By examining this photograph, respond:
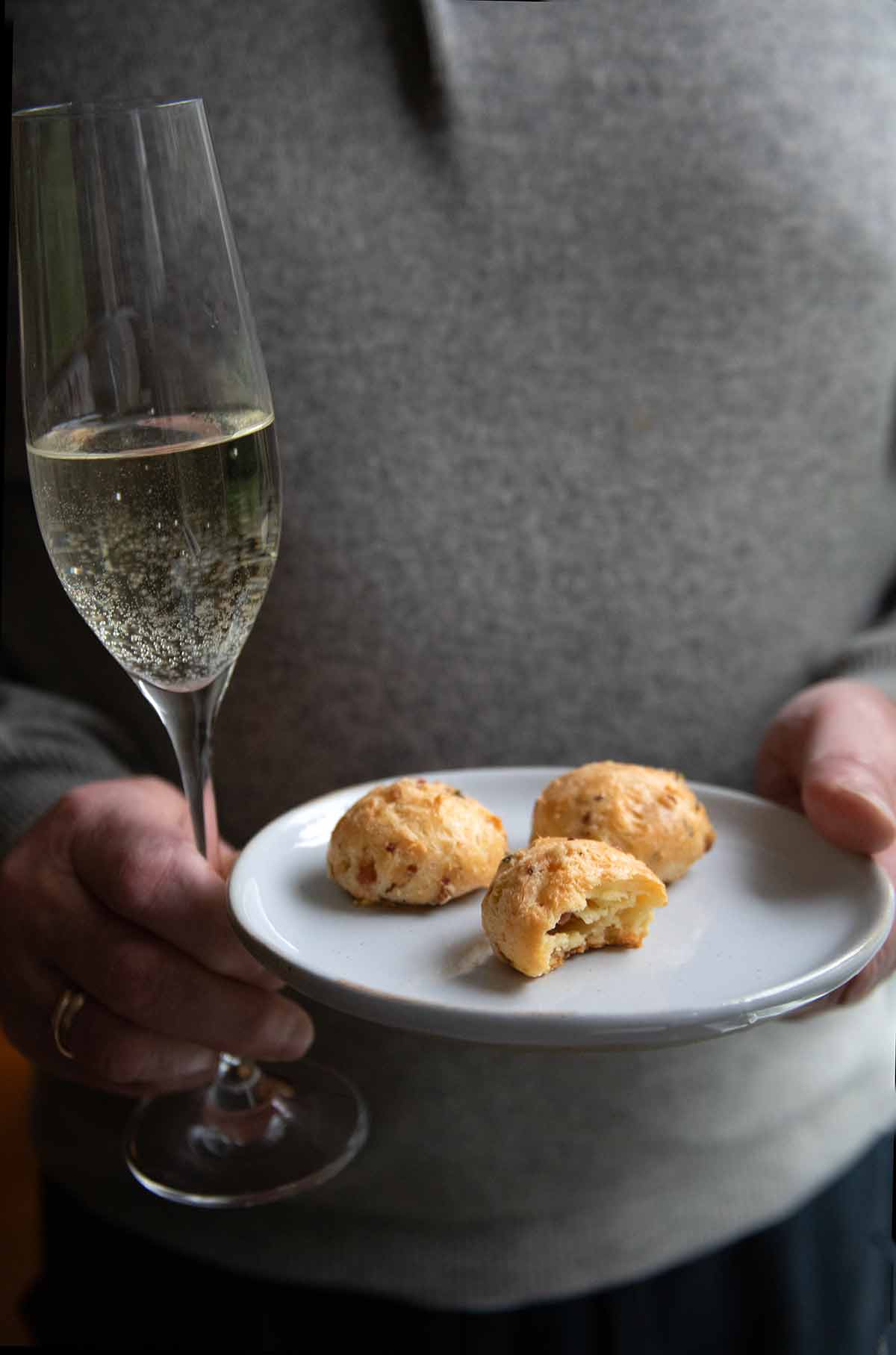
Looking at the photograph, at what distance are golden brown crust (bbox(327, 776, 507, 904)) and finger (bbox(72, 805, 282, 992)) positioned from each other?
71 mm

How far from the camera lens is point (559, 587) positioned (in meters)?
0.96

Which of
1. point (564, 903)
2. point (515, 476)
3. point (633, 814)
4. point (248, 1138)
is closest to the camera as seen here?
point (564, 903)

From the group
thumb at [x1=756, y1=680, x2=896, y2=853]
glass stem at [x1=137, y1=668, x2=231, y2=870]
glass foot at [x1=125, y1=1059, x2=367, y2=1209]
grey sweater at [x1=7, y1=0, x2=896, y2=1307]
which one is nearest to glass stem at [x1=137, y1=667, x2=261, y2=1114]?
glass stem at [x1=137, y1=668, x2=231, y2=870]

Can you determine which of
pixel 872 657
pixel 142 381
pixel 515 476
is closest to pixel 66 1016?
pixel 142 381

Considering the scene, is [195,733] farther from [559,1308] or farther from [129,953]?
[559,1308]

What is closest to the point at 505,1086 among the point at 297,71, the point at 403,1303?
the point at 403,1303

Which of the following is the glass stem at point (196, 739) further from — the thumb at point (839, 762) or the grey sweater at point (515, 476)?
the thumb at point (839, 762)

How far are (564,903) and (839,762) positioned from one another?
8.9 inches

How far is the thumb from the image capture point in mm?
648

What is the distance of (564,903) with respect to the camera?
1.84ft

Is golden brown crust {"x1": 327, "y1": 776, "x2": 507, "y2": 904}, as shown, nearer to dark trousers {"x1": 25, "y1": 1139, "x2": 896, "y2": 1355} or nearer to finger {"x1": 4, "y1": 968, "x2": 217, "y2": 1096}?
finger {"x1": 4, "y1": 968, "x2": 217, "y2": 1096}

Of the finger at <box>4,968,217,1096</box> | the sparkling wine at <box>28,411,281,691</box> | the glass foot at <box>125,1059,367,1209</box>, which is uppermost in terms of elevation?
the sparkling wine at <box>28,411,281,691</box>

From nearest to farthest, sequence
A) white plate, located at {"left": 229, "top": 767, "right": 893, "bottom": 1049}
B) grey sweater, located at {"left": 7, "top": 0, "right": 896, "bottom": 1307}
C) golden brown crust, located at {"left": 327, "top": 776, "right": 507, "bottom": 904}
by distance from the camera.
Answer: white plate, located at {"left": 229, "top": 767, "right": 893, "bottom": 1049}, golden brown crust, located at {"left": 327, "top": 776, "right": 507, "bottom": 904}, grey sweater, located at {"left": 7, "top": 0, "right": 896, "bottom": 1307}

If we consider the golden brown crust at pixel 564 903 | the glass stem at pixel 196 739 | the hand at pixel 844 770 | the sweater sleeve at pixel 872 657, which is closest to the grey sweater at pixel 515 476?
the sweater sleeve at pixel 872 657
